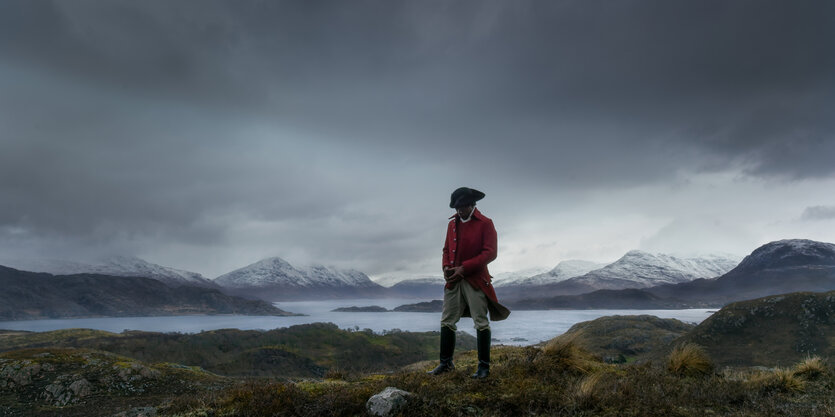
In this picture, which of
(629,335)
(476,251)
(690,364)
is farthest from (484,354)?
(629,335)

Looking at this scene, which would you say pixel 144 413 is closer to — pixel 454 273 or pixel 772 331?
pixel 454 273

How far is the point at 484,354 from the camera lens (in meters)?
6.08

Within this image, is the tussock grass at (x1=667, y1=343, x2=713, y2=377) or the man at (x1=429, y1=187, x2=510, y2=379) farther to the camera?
the tussock grass at (x1=667, y1=343, x2=713, y2=377)

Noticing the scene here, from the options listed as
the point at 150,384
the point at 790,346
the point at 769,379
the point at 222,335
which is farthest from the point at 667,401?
the point at 222,335

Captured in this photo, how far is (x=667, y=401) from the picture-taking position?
4.77 metres

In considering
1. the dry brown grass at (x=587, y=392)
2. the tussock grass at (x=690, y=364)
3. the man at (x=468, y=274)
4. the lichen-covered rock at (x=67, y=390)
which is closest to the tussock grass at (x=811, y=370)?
the tussock grass at (x=690, y=364)

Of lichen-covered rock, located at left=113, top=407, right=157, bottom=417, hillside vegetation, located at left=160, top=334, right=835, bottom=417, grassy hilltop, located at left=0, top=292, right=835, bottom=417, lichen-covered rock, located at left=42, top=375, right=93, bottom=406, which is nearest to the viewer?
hillside vegetation, located at left=160, top=334, right=835, bottom=417

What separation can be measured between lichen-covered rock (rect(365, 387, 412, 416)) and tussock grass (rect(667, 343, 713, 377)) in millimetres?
5754

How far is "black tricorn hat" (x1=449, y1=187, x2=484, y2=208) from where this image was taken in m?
6.66

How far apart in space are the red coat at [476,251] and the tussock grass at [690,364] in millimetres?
3730

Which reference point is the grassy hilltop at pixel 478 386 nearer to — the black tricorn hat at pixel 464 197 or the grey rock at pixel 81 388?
the grey rock at pixel 81 388

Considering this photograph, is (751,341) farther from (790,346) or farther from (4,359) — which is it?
(4,359)

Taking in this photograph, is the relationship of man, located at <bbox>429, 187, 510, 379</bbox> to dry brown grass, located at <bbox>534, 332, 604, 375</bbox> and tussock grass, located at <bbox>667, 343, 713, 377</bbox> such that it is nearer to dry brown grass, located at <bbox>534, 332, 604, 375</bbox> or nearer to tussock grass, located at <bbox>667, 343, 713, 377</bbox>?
dry brown grass, located at <bbox>534, 332, 604, 375</bbox>


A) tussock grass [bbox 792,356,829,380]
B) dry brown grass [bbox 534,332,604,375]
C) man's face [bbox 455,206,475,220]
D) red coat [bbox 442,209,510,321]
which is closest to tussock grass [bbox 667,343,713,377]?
tussock grass [bbox 792,356,829,380]
